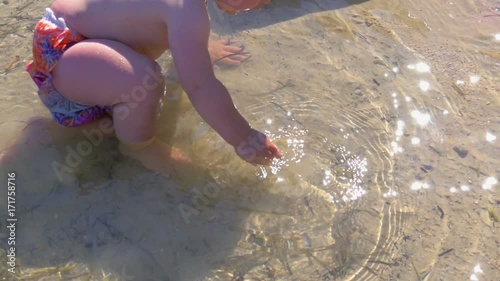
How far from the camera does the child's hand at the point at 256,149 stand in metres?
2.38

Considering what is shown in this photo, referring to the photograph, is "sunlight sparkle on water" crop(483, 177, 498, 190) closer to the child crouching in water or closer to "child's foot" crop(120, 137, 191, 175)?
the child crouching in water

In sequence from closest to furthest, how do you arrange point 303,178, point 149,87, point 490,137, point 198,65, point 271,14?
point 198,65
point 149,87
point 303,178
point 490,137
point 271,14

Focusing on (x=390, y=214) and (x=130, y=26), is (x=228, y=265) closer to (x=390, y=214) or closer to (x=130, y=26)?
(x=390, y=214)

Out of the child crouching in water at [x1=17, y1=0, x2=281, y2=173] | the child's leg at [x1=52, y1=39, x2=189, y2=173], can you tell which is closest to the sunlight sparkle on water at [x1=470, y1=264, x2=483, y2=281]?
the child crouching in water at [x1=17, y1=0, x2=281, y2=173]

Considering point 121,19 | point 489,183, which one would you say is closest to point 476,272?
point 489,183

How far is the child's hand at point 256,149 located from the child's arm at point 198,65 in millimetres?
97

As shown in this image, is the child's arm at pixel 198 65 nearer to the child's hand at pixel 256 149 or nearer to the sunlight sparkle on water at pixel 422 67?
the child's hand at pixel 256 149

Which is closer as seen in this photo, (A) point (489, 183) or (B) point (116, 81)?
(B) point (116, 81)

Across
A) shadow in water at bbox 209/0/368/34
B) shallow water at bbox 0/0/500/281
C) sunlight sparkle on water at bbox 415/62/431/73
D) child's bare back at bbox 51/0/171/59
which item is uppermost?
child's bare back at bbox 51/0/171/59

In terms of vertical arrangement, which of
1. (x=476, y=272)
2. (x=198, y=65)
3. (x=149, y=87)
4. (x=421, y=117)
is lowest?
(x=476, y=272)

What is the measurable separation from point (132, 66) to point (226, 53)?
821 millimetres

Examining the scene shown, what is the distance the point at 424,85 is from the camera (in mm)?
2920

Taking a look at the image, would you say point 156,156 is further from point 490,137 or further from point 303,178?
point 490,137

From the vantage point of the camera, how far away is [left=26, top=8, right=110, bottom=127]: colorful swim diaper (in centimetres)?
237
